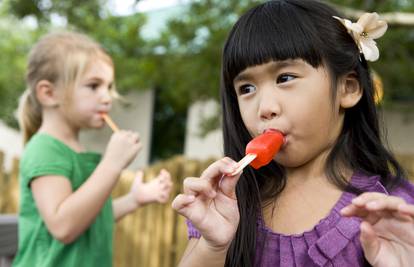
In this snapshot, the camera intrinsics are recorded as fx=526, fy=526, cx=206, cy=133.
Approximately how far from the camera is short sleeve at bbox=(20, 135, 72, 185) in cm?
211

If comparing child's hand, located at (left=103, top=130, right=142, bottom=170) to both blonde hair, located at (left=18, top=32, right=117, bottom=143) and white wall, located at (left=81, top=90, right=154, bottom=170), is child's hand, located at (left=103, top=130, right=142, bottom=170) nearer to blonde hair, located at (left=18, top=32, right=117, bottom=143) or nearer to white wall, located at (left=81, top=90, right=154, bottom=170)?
blonde hair, located at (left=18, top=32, right=117, bottom=143)

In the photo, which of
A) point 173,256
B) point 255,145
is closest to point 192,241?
point 255,145

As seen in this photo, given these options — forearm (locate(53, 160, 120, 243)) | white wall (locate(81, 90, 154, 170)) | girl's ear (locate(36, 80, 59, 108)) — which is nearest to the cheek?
forearm (locate(53, 160, 120, 243))

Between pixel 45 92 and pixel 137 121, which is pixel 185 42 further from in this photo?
pixel 137 121

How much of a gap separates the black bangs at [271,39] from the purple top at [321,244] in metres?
0.41

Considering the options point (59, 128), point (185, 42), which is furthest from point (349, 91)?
point (185, 42)

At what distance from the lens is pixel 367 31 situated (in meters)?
1.53

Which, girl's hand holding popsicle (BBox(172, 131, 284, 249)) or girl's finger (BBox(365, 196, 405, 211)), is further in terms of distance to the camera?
girl's hand holding popsicle (BBox(172, 131, 284, 249))

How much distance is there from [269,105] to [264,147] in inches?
4.9

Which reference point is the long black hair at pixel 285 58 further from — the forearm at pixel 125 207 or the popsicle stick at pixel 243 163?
the forearm at pixel 125 207

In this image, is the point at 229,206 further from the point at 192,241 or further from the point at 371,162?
the point at 371,162

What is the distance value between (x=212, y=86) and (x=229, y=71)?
12.1 ft

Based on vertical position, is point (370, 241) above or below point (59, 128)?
below

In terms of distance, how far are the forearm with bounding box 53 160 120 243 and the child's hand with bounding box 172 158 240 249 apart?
87 centimetres
